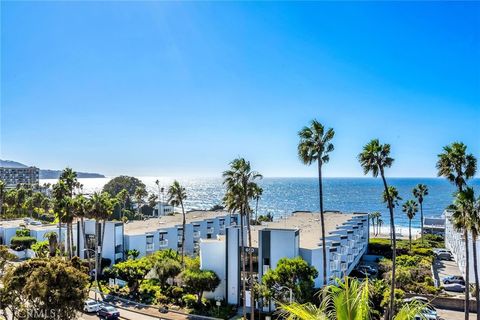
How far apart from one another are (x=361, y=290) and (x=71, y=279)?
2392 centimetres

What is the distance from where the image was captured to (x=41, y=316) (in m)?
24.3

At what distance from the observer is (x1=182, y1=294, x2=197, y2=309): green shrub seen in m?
41.3

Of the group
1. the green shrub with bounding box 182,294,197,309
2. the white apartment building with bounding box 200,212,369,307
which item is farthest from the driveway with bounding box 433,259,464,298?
the green shrub with bounding box 182,294,197,309

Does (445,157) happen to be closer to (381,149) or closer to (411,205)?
(381,149)

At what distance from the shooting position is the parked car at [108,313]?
118 feet

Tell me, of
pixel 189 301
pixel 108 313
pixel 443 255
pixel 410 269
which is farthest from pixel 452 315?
pixel 108 313

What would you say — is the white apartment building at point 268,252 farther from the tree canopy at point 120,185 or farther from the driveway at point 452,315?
the tree canopy at point 120,185

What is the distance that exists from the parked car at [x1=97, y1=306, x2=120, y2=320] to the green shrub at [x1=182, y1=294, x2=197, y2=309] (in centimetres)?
780

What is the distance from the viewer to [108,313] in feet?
119

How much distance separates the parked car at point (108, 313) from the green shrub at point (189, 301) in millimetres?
7798

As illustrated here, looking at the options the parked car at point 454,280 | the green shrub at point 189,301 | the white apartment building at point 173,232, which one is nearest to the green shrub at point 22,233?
the white apartment building at point 173,232

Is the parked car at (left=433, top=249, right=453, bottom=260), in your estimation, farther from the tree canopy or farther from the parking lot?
the tree canopy

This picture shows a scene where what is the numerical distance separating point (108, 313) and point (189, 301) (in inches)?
354

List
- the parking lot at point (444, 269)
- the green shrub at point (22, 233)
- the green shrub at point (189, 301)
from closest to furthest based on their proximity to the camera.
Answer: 1. the green shrub at point (189, 301)
2. the parking lot at point (444, 269)
3. the green shrub at point (22, 233)
